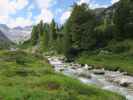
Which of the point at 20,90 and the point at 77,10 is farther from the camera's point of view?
the point at 77,10

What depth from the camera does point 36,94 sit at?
21.2 meters

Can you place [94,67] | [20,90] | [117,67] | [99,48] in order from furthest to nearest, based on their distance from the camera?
[99,48]
[94,67]
[117,67]
[20,90]

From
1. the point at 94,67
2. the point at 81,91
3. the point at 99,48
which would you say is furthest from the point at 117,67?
the point at 81,91

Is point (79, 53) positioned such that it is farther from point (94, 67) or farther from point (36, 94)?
point (36, 94)

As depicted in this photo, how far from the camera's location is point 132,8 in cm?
8550

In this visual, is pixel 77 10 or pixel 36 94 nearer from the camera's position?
pixel 36 94

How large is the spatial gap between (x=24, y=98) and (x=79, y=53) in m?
64.6

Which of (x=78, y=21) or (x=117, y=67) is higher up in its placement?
(x=78, y=21)

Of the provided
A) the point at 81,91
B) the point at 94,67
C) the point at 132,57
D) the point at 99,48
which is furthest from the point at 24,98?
the point at 99,48

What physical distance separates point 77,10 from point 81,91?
66.2 meters

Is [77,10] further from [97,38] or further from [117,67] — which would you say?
[117,67]

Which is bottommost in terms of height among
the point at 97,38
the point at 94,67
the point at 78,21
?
the point at 94,67

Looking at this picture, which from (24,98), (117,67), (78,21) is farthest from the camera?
(78,21)

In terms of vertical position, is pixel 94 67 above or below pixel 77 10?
below
